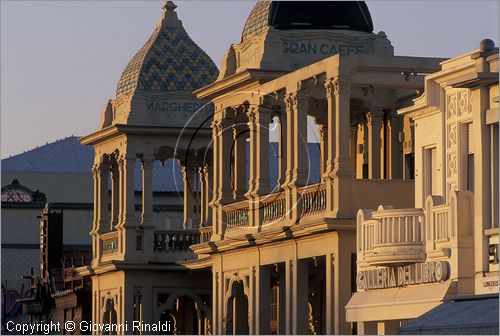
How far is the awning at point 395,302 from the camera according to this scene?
51688 mm

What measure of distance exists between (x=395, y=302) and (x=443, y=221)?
3322 mm

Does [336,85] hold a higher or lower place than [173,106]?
lower

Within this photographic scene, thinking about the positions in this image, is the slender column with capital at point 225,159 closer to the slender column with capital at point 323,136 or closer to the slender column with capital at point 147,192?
the slender column with capital at point 323,136

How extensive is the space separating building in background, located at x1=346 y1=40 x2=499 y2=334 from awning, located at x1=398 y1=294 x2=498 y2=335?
0.09 m

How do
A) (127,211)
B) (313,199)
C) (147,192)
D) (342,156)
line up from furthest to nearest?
(147,192) < (127,211) < (313,199) < (342,156)

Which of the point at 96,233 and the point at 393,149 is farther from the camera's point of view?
the point at 96,233

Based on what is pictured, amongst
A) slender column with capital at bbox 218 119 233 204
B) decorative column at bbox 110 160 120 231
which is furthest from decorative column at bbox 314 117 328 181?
decorative column at bbox 110 160 120 231

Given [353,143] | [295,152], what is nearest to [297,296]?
[295,152]

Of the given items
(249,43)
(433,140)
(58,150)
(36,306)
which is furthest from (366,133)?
(58,150)

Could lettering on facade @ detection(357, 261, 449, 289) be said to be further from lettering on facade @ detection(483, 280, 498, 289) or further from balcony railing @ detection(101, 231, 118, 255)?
balcony railing @ detection(101, 231, 118, 255)

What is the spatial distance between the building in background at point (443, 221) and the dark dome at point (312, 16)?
1212 cm

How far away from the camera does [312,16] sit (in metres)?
67.9

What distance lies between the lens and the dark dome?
67.6 meters

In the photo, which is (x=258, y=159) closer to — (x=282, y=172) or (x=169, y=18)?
(x=282, y=172)
